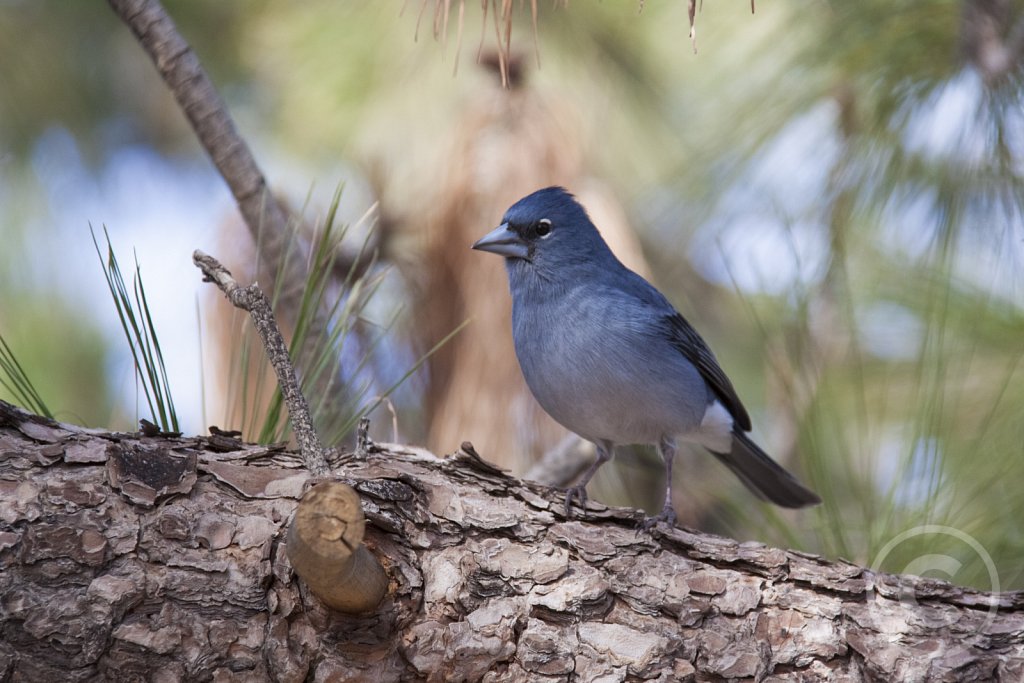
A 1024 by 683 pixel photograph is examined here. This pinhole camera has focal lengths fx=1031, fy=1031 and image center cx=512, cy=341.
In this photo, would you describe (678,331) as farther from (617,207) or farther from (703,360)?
(617,207)

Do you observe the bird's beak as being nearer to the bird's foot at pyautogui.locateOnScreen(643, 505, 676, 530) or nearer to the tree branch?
the tree branch

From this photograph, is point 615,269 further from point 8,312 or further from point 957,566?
point 8,312

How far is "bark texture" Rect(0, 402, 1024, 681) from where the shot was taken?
2.40m

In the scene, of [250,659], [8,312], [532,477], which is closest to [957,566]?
[532,477]

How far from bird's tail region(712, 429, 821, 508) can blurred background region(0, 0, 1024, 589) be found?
0.33ft

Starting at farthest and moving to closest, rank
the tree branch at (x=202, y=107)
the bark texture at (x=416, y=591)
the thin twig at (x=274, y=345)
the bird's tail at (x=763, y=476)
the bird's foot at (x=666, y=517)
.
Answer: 1. the bird's tail at (x=763, y=476)
2. the tree branch at (x=202, y=107)
3. the bird's foot at (x=666, y=517)
4. the thin twig at (x=274, y=345)
5. the bark texture at (x=416, y=591)

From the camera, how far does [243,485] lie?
8.68 feet

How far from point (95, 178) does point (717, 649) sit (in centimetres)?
532

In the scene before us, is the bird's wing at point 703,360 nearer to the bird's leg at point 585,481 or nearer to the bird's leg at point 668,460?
the bird's leg at point 668,460

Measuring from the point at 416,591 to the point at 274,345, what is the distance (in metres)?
0.72

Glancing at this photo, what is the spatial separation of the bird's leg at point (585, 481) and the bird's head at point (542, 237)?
0.76 metres

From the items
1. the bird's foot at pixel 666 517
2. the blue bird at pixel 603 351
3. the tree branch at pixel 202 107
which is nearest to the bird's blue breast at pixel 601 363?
the blue bird at pixel 603 351

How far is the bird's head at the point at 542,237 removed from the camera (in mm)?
4242

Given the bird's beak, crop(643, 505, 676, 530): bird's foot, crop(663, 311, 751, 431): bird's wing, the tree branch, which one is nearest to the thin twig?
the tree branch
